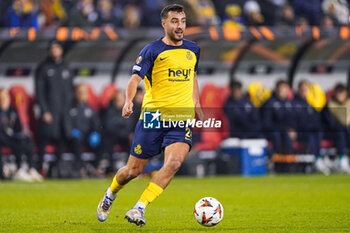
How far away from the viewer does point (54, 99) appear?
1680 cm

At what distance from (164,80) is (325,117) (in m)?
11.2

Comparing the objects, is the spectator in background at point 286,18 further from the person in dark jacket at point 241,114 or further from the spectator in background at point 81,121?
the spectator in background at point 81,121

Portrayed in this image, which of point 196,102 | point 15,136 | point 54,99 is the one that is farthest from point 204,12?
point 196,102

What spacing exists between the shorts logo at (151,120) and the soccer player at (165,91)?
0.01 meters

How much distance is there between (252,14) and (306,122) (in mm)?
3763

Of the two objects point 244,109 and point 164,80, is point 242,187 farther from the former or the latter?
point 164,80

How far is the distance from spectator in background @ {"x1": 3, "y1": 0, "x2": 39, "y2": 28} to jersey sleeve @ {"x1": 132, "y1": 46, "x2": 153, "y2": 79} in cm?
1131

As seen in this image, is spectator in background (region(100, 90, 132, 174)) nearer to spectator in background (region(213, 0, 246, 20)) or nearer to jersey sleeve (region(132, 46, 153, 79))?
spectator in background (region(213, 0, 246, 20))

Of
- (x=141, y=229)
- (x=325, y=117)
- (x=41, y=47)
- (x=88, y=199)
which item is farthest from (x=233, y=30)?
(x=141, y=229)

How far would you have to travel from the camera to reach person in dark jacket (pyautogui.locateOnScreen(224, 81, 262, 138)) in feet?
58.2

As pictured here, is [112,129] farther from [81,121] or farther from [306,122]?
[306,122]

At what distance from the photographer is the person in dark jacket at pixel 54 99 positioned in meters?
16.6

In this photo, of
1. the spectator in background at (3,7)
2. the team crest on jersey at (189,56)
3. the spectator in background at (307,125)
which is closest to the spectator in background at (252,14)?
the spectator in background at (307,125)

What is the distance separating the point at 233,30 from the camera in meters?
17.7
